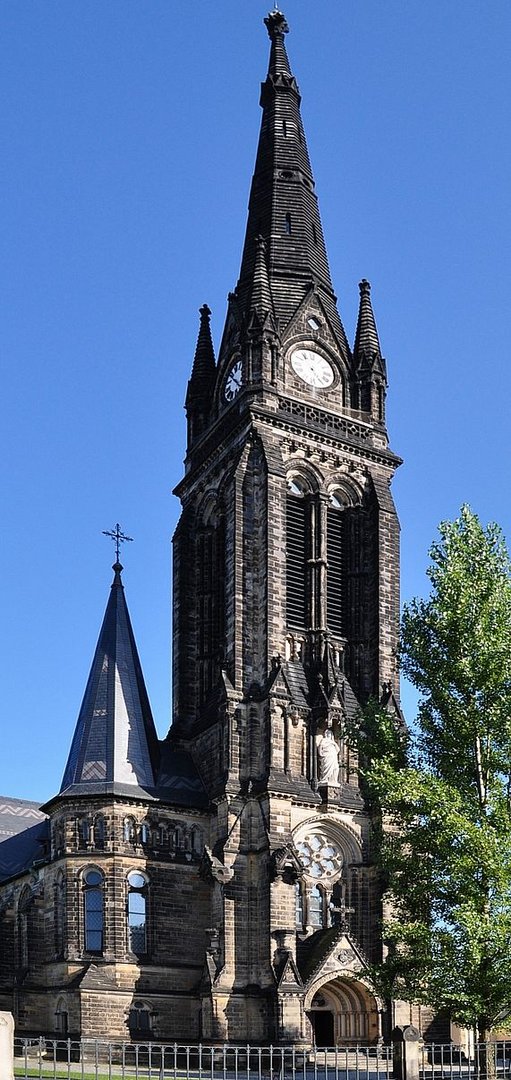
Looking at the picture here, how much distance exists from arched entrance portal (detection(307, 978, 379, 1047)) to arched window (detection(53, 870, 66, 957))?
26.5 ft

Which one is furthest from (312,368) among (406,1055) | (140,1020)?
(406,1055)

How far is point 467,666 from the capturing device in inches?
1114

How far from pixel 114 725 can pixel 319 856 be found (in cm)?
819

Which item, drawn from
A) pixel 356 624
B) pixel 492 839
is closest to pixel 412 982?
pixel 492 839

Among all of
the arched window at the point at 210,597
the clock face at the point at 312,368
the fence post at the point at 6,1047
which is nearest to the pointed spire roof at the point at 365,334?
the clock face at the point at 312,368

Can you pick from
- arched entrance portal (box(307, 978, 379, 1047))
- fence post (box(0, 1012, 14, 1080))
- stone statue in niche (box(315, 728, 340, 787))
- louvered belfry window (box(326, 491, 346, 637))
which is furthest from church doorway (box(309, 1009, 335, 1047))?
fence post (box(0, 1012, 14, 1080))

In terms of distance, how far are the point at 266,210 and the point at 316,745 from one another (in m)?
23.1

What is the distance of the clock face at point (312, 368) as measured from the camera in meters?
49.6

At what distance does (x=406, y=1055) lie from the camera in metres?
26.4

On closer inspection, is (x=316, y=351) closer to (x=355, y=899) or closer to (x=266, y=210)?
(x=266, y=210)

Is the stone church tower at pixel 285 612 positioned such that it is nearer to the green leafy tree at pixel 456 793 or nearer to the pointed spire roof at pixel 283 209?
the pointed spire roof at pixel 283 209

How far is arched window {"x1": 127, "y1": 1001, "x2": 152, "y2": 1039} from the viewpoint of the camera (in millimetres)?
39938

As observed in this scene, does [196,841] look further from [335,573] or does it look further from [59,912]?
[335,573]

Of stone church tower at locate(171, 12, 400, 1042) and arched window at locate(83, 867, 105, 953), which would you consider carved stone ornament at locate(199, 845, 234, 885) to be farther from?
arched window at locate(83, 867, 105, 953)
